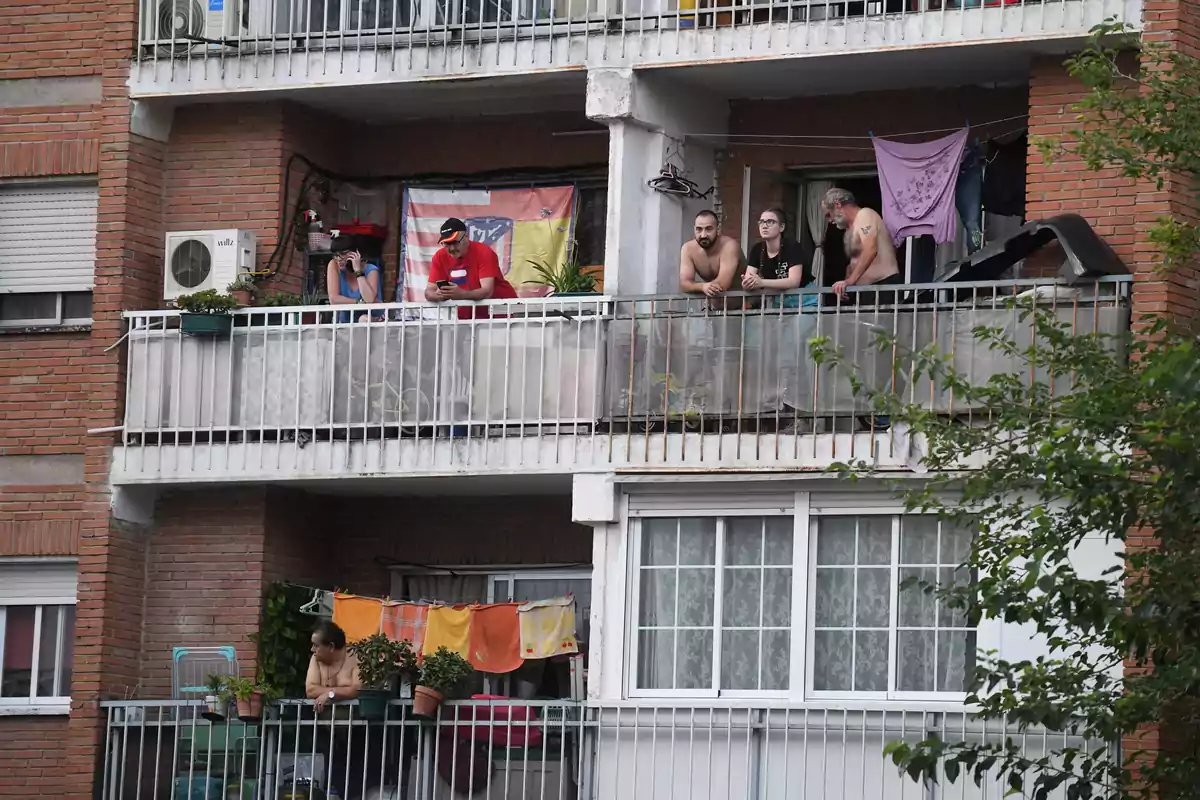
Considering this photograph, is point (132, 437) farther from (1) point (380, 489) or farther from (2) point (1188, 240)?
(2) point (1188, 240)

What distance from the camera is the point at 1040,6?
65.9 feet

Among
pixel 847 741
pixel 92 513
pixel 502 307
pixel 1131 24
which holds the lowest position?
pixel 847 741

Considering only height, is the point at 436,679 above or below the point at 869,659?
below

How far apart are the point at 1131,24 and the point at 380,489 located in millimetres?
7276

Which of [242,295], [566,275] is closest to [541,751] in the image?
[566,275]

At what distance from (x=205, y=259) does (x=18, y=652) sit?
12.1 ft

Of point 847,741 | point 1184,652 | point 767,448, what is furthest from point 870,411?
point 1184,652

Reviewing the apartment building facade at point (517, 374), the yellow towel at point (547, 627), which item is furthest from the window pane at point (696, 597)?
the yellow towel at point (547, 627)

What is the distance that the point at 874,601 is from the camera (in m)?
20.0

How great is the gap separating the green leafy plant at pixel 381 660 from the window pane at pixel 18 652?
3.48 meters

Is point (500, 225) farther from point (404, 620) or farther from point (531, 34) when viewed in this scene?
point (404, 620)

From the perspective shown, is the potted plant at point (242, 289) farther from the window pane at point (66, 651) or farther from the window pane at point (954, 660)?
the window pane at point (954, 660)

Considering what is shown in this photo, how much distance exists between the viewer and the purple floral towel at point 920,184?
21125 millimetres

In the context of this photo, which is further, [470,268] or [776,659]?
[470,268]
